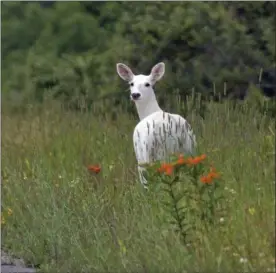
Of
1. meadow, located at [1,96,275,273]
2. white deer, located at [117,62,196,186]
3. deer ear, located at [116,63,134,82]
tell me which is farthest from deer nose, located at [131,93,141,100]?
meadow, located at [1,96,275,273]

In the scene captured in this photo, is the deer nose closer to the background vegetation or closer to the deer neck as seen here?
the deer neck

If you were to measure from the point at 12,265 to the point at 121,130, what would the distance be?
8.49 ft

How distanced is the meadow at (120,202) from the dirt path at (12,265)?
8cm

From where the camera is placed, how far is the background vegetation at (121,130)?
640cm

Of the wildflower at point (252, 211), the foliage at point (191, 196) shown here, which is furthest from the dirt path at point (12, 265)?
the wildflower at point (252, 211)

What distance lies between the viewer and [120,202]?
26.5 feet

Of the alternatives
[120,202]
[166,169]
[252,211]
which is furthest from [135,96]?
[252,211]

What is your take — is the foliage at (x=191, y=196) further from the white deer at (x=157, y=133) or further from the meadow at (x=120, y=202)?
the white deer at (x=157, y=133)

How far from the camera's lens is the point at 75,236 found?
7789 mm

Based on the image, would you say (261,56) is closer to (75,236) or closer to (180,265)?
(75,236)

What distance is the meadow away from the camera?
611 centimetres

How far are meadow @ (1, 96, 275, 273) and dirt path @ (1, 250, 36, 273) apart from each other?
0.08m

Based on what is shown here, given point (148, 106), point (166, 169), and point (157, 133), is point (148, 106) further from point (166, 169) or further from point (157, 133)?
point (166, 169)

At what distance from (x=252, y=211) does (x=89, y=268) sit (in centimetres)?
155
